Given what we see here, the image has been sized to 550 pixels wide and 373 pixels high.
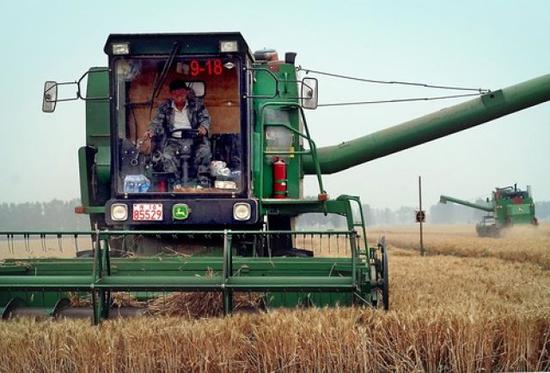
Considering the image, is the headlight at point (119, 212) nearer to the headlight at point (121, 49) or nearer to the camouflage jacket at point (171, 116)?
the camouflage jacket at point (171, 116)

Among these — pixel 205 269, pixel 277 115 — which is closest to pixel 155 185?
pixel 205 269

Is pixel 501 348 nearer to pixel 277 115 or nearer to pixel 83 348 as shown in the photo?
pixel 83 348

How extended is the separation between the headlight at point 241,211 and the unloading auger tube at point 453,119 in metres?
3.11

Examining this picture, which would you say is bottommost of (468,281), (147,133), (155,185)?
(468,281)

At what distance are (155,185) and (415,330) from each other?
114 inches

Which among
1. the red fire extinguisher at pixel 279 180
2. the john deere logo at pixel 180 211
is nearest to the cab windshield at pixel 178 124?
the john deere logo at pixel 180 211

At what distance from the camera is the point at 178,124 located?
652 centimetres

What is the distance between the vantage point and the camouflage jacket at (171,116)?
256 inches

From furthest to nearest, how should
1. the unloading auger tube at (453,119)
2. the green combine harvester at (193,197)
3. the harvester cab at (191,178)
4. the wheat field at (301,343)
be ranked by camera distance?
the unloading auger tube at (453,119), the harvester cab at (191,178), the green combine harvester at (193,197), the wheat field at (301,343)

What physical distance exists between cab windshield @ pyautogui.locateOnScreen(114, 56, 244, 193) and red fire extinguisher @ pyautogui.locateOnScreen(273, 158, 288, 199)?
0.70m

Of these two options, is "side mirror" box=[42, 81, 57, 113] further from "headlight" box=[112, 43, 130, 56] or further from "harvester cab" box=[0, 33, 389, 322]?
"headlight" box=[112, 43, 130, 56]

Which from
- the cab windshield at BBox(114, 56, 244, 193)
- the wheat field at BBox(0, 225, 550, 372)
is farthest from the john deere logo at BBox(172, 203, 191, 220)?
the wheat field at BBox(0, 225, 550, 372)

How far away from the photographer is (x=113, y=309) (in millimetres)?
5512

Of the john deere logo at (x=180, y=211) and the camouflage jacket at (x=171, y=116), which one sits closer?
the john deere logo at (x=180, y=211)
